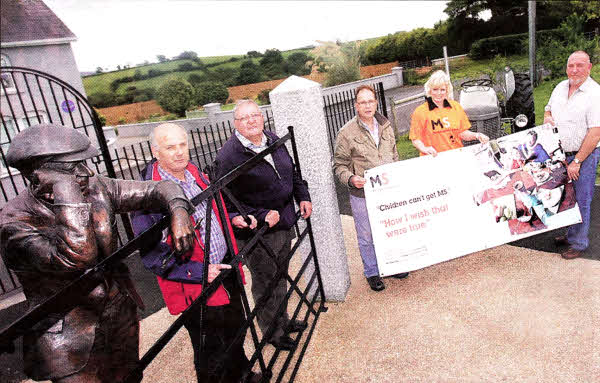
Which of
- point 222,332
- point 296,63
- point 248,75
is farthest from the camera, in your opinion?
point 248,75

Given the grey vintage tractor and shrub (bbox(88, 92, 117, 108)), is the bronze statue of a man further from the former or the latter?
shrub (bbox(88, 92, 117, 108))

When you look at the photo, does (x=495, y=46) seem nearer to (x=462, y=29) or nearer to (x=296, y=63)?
(x=462, y=29)

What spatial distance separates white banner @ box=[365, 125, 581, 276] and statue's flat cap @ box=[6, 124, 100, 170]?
269cm

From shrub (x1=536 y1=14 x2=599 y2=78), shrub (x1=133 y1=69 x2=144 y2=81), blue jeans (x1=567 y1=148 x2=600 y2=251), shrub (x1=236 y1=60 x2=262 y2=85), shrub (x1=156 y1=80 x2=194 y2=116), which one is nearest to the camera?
blue jeans (x1=567 y1=148 x2=600 y2=251)

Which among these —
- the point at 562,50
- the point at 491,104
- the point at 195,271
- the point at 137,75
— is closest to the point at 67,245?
the point at 195,271

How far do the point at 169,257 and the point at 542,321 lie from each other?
10.1 ft

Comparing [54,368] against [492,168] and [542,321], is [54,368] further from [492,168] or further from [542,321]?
[492,168]

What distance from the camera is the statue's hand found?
1711 millimetres

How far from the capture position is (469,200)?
3957 millimetres

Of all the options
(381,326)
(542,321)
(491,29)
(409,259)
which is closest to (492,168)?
(409,259)

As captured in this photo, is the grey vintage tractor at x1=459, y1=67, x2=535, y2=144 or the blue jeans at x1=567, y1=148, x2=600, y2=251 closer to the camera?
the blue jeans at x1=567, y1=148, x2=600, y2=251

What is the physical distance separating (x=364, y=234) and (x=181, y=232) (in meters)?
2.65

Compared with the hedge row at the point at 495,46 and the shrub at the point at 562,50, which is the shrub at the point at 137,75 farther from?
the shrub at the point at 562,50

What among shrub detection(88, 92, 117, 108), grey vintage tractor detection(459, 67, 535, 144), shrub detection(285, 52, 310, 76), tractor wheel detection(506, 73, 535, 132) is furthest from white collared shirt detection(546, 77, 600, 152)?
shrub detection(88, 92, 117, 108)
